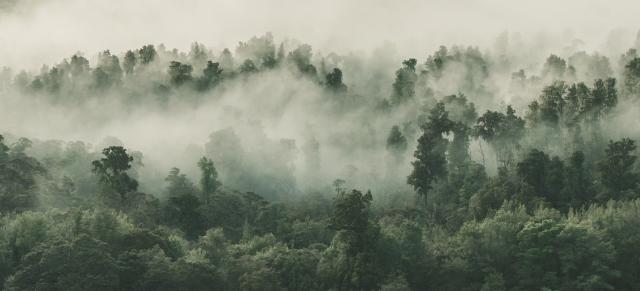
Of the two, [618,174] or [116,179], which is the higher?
[116,179]

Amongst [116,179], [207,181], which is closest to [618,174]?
[207,181]

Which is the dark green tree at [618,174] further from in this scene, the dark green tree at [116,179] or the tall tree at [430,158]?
the dark green tree at [116,179]

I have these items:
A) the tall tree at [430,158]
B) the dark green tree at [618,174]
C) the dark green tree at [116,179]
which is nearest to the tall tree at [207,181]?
the dark green tree at [116,179]

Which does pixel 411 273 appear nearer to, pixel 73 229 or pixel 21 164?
pixel 73 229

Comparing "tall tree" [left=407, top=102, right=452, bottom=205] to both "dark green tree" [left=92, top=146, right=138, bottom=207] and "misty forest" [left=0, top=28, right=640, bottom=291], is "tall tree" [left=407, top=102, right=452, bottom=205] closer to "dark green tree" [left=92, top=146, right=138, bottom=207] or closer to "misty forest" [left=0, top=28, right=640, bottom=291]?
"misty forest" [left=0, top=28, right=640, bottom=291]

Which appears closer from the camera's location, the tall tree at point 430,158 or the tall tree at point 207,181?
the tall tree at point 430,158

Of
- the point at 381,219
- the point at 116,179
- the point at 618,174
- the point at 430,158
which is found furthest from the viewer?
the point at 430,158

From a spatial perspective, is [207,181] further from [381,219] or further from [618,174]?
[618,174]

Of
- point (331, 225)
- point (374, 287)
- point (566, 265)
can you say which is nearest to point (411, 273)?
point (374, 287)

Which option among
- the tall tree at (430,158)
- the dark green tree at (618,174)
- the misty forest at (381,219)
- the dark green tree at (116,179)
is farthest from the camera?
the tall tree at (430,158)

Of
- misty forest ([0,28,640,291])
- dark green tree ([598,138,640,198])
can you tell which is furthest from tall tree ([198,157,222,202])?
dark green tree ([598,138,640,198])

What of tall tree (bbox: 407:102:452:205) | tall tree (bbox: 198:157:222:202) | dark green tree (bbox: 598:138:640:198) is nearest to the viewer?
dark green tree (bbox: 598:138:640:198)

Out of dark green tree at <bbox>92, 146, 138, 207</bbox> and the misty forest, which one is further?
dark green tree at <bbox>92, 146, 138, 207</bbox>

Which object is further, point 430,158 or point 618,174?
point 430,158
